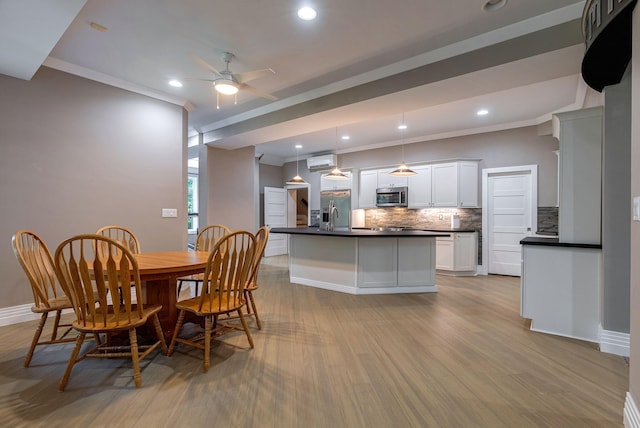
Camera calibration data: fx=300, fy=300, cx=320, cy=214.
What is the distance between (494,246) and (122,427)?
19.5 ft

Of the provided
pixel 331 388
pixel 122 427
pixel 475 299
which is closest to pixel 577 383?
pixel 331 388

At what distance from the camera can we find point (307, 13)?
2486 millimetres

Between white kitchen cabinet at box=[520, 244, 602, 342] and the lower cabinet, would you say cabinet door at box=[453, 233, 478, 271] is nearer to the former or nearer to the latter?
the lower cabinet

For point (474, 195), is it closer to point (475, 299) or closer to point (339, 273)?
point (475, 299)

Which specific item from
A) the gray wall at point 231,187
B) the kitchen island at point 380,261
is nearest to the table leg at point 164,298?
the kitchen island at point 380,261

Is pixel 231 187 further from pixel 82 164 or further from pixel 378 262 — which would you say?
pixel 378 262

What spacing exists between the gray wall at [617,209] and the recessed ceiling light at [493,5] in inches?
43.7

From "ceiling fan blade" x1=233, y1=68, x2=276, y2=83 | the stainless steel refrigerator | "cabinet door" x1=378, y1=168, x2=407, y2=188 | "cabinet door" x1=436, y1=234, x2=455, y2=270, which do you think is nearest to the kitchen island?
"cabinet door" x1=436, y1=234, x2=455, y2=270

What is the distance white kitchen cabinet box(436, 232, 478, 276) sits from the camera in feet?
18.3

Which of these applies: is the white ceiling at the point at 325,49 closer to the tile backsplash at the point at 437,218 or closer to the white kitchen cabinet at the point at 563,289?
the white kitchen cabinet at the point at 563,289

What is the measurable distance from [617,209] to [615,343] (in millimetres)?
1073

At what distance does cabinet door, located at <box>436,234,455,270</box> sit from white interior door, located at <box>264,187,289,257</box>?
4.24 metres

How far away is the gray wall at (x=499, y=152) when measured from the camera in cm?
512

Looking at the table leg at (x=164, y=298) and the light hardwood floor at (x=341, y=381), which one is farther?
the table leg at (x=164, y=298)
